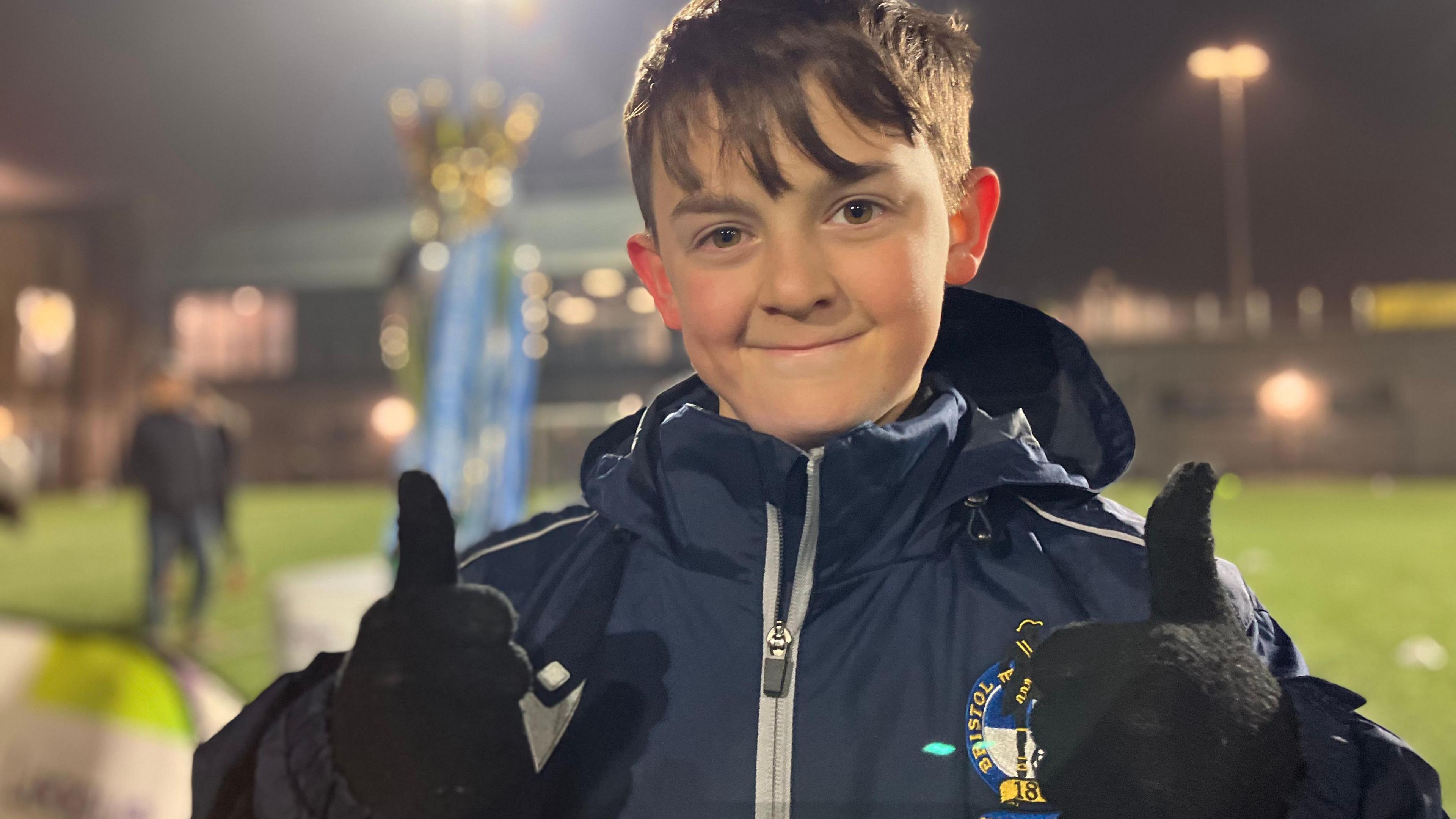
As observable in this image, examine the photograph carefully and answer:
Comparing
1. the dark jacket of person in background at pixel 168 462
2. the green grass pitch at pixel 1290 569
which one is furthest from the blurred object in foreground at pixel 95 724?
the dark jacket of person in background at pixel 168 462

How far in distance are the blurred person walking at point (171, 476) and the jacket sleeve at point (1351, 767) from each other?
212 inches

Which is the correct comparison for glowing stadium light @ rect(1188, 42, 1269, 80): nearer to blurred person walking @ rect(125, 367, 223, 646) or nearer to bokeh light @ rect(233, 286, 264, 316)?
blurred person walking @ rect(125, 367, 223, 646)

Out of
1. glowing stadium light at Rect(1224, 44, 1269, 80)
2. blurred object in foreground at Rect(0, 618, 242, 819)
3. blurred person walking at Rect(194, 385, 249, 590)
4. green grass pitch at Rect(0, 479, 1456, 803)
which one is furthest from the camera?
blurred person walking at Rect(194, 385, 249, 590)

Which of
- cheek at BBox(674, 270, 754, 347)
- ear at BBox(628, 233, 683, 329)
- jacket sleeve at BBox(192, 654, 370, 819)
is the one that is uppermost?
ear at BBox(628, 233, 683, 329)

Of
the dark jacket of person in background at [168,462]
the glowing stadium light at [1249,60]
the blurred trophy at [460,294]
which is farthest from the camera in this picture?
the dark jacket of person in background at [168,462]

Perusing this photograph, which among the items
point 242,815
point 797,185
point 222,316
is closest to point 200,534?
point 242,815

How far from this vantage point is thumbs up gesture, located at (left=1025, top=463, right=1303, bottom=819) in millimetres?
660

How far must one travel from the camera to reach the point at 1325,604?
4.45m

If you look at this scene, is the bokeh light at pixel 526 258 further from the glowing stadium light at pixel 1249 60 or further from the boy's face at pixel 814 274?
the boy's face at pixel 814 274

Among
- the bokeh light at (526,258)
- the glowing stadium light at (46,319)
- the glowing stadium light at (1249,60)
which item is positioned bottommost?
the glowing stadium light at (1249,60)

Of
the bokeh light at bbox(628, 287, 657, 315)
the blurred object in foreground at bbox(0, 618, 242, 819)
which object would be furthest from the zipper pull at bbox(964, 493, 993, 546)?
the blurred object in foreground at bbox(0, 618, 242, 819)

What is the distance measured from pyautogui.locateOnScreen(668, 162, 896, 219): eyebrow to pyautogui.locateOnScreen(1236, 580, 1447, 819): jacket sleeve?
49cm

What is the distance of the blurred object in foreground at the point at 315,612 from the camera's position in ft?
10.3

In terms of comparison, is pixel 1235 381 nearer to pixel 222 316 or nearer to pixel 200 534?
pixel 200 534
